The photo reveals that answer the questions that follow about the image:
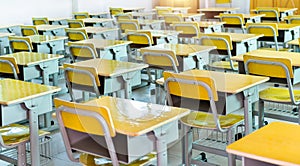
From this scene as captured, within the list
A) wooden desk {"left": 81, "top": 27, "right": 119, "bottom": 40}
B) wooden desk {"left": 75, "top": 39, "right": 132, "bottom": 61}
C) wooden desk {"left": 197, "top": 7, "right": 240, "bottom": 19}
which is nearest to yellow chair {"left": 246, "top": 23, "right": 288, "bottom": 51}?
wooden desk {"left": 75, "top": 39, "right": 132, "bottom": 61}

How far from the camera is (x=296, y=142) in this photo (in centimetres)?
257

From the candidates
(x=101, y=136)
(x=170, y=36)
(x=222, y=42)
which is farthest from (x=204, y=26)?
(x=101, y=136)

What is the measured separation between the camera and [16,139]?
3.87 m

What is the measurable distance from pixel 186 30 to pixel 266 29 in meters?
1.47

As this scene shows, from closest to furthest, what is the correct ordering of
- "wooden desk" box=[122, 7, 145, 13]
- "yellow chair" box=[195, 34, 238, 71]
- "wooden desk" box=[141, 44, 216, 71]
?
"wooden desk" box=[141, 44, 216, 71], "yellow chair" box=[195, 34, 238, 71], "wooden desk" box=[122, 7, 145, 13]

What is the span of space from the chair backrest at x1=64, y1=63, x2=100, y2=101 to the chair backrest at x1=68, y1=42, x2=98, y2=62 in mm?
1209

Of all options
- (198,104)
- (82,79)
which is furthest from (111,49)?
(198,104)

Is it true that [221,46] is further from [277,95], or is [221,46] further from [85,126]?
[85,126]

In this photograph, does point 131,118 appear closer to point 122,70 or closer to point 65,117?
point 65,117

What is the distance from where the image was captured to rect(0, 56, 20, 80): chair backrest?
5.16 metres

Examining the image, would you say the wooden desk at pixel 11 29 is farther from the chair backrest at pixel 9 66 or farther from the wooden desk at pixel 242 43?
the wooden desk at pixel 242 43

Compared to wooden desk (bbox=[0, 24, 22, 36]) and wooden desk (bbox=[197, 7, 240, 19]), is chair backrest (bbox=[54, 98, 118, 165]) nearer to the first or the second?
wooden desk (bbox=[0, 24, 22, 36])

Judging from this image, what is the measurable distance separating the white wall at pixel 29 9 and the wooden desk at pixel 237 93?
27.0ft

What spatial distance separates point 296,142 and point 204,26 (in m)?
6.54
